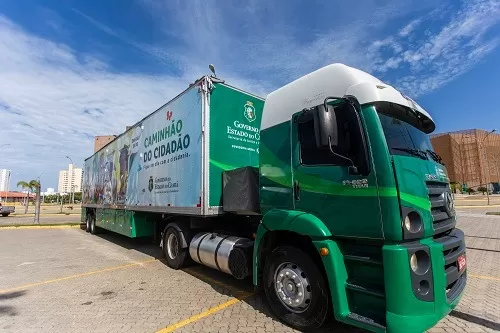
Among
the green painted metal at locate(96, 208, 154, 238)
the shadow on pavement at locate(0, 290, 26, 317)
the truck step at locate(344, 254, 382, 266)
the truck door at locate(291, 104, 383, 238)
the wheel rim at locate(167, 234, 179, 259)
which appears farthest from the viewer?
the green painted metal at locate(96, 208, 154, 238)

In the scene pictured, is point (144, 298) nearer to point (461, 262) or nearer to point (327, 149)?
point (327, 149)

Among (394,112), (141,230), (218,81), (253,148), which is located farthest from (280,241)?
(141,230)

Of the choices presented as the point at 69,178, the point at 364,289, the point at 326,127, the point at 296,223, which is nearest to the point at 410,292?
the point at 364,289

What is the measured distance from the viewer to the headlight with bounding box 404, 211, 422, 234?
3076 millimetres

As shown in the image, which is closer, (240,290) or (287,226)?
(287,226)

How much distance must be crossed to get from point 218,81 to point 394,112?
11.8 feet

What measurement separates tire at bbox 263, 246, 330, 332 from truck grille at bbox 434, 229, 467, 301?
4.13ft

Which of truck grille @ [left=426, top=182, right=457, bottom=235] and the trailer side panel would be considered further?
the trailer side panel

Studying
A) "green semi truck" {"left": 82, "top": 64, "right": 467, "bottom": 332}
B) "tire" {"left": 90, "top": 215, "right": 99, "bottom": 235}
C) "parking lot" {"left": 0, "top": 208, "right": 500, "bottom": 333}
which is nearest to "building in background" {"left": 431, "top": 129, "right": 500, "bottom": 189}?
"tire" {"left": 90, "top": 215, "right": 99, "bottom": 235}

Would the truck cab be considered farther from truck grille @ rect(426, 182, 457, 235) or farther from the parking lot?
the parking lot

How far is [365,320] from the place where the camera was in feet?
10.2

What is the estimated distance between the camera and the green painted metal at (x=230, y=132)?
6102mm

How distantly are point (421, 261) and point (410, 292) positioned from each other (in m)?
0.33

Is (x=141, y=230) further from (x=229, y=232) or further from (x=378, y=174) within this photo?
(x=378, y=174)
